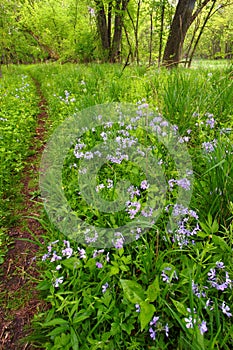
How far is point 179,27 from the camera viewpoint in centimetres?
574

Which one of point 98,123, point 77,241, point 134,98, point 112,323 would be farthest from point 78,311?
point 134,98

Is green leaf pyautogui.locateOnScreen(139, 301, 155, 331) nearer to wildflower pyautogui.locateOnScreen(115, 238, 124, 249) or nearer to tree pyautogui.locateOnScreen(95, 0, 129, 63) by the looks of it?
wildflower pyautogui.locateOnScreen(115, 238, 124, 249)

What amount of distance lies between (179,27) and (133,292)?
632 cm

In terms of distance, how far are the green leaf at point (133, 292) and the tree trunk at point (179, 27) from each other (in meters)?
5.41

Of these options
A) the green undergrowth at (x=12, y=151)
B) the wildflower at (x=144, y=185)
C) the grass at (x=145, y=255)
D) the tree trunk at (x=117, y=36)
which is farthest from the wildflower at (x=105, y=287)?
the tree trunk at (x=117, y=36)

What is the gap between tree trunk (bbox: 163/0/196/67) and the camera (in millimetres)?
5498

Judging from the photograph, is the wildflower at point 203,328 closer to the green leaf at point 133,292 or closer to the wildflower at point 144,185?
the green leaf at point 133,292

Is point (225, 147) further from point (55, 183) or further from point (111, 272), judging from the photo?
point (55, 183)

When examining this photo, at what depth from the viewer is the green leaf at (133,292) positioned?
1.16 meters

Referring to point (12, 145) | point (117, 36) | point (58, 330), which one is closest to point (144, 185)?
point (58, 330)

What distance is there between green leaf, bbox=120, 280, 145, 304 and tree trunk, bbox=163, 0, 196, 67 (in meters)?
5.41

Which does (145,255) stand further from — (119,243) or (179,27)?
(179,27)

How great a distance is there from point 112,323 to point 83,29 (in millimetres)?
10292

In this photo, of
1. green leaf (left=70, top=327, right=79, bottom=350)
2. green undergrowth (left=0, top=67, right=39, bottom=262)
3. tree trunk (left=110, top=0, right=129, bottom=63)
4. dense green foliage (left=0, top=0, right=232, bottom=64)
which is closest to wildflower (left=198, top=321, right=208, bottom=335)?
green leaf (left=70, top=327, right=79, bottom=350)
